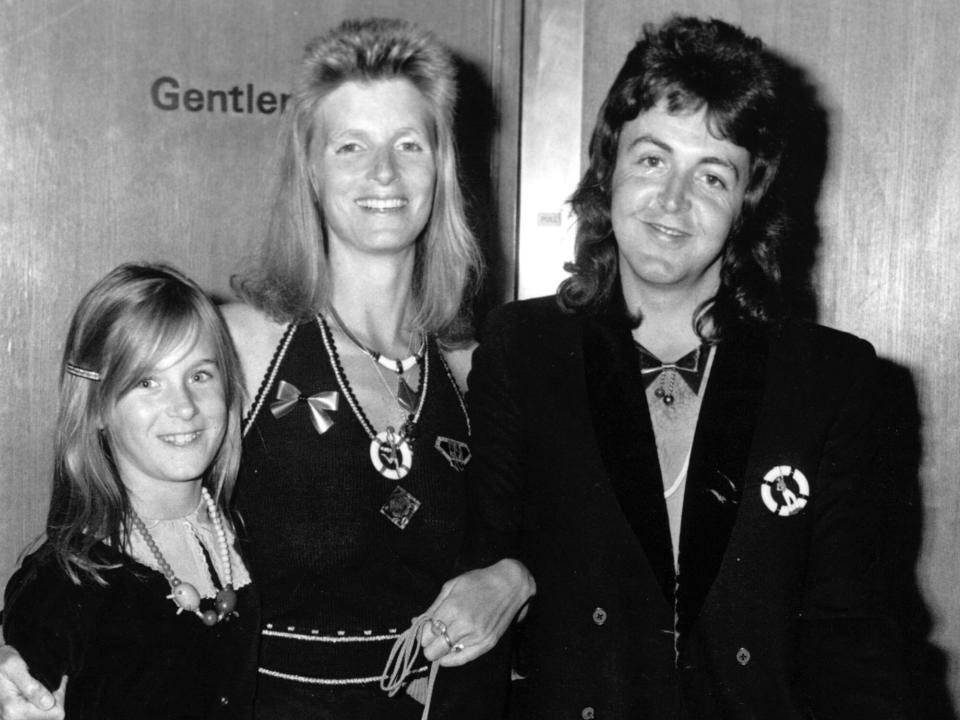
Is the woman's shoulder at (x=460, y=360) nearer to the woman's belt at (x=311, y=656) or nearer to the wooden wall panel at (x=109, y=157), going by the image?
the woman's belt at (x=311, y=656)

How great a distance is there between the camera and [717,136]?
173cm

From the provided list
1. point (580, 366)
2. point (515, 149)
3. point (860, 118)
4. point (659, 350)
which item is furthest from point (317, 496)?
point (860, 118)

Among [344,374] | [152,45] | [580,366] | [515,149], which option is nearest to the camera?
[580,366]

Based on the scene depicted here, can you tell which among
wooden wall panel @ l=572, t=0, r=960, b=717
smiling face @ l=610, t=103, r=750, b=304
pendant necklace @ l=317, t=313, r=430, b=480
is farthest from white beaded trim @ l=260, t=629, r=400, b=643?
wooden wall panel @ l=572, t=0, r=960, b=717

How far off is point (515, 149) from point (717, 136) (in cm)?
117

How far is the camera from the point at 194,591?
168cm

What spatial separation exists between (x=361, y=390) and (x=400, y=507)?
9.0 inches

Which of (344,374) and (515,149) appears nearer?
(344,374)

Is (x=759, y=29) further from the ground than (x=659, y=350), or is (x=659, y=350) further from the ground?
(x=759, y=29)

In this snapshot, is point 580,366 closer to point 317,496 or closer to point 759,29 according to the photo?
point 317,496

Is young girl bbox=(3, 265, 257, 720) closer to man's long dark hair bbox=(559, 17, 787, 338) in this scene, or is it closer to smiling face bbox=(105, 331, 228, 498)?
smiling face bbox=(105, 331, 228, 498)

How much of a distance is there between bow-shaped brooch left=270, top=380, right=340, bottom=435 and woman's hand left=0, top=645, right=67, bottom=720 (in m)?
0.57

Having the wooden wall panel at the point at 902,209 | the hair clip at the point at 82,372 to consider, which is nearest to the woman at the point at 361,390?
the hair clip at the point at 82,372

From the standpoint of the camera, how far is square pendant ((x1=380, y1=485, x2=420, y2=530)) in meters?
1.88
